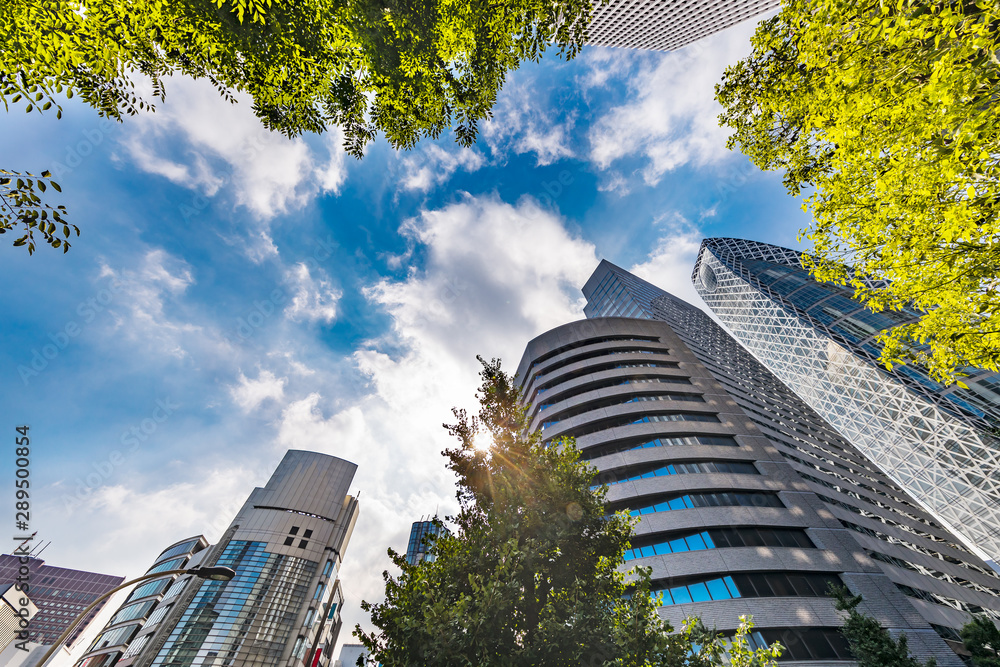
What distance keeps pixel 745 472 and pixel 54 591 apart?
212329mm

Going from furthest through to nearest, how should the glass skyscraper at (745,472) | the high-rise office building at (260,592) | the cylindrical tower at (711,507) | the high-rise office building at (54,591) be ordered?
the high-rise office building at (54,591) → the high-rise office building at (260,592) → the glass skyscraper at (745,472) → the cylindrical tower at (711,507)

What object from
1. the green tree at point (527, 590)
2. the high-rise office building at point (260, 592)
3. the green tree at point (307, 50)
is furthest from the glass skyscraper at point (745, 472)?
the high-rise office building at point (260, 592)

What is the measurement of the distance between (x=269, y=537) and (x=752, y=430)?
59.9 m

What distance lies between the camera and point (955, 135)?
4.22 metres

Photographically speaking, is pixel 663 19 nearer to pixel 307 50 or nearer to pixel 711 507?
pixel 711 507

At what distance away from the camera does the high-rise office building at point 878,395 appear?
20.8m

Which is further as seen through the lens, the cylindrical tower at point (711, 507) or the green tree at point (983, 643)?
the cylindrical tower at point (711, 507)

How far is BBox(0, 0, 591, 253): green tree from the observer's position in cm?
368

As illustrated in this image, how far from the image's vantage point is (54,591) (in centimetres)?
11844

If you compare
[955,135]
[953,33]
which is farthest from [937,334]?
[953,33]

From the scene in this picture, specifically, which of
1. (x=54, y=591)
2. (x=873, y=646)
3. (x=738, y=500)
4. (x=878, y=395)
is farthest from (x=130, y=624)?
(x=54, y=591)

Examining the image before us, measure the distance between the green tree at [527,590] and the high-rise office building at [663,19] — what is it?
77910 mm

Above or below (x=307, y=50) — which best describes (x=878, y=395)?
above

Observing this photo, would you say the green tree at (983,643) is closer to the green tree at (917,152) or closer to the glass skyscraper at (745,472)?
the glass skyscraper at (745,472)
